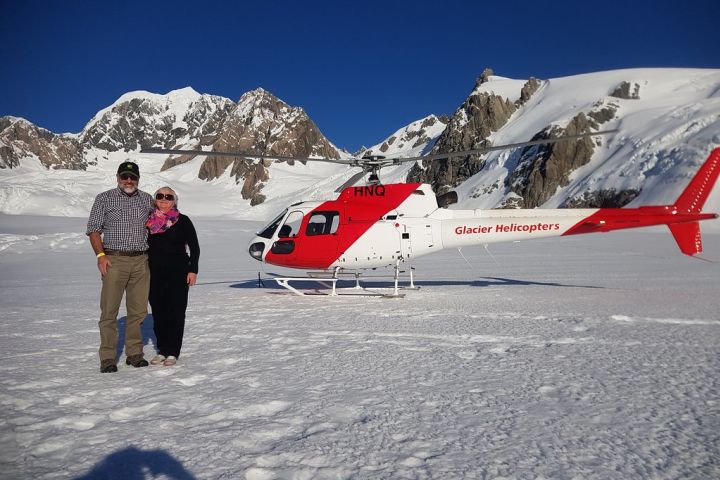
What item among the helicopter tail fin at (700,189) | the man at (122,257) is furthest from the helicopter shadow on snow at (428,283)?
the man at (122,257)

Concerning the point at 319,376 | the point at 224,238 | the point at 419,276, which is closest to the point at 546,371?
the point at 319,376

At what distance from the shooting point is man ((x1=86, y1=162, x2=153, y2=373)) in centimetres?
398

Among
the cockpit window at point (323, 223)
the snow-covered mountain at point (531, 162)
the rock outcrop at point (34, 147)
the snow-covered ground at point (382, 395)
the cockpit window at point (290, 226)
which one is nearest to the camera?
the snow-covered ground at point (382, 395)

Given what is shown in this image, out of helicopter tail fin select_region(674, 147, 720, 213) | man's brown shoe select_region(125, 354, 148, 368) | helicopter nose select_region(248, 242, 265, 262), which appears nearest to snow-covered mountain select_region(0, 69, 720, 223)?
helicopter nose select_region(248, 242, 265, 262)

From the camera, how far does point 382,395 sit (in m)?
3.29

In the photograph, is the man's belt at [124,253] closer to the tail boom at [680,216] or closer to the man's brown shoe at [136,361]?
the man's brown shoe at [136,361]

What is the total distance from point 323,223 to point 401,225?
158 centimetres

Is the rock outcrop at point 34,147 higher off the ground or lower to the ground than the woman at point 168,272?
higher

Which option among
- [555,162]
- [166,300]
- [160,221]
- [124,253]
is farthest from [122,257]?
[555,162]

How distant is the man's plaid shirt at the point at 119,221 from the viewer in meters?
4.02

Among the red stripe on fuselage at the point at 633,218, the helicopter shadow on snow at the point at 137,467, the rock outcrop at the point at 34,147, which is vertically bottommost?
the helicopter shadow on snow at the point at 137,467

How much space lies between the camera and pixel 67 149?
190750mm

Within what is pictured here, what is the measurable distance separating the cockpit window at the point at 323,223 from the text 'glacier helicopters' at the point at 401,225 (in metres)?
0.02

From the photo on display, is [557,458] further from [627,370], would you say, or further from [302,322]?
[302,322]
